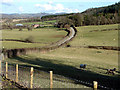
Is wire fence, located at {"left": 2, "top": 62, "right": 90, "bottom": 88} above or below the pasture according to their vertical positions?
above

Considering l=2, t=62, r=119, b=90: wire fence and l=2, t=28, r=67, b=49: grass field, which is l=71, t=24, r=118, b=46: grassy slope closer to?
l=2, t=28, r=67, b=49: grass field

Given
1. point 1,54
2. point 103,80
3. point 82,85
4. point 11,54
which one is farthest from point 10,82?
point 11,54

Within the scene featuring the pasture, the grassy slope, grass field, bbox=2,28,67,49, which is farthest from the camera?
grass field, bbox=2,28,67,49

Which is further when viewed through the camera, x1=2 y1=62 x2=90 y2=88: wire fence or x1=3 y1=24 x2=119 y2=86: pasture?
x1=3 y1=24 x2=119 y2=86: pasture

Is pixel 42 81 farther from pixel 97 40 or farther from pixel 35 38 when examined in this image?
pixel 35 38

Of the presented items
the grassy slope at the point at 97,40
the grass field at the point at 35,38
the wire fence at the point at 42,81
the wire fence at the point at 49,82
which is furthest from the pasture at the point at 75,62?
the grassy slope at the point at 97,40

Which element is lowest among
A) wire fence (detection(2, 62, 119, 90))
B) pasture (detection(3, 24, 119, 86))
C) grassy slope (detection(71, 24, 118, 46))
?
pasture (detection(3, 24, 119, 86))

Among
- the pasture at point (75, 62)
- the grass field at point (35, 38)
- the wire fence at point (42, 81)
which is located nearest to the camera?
the wire fence at point (42, 81)

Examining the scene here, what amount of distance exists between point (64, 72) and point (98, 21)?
277 feet

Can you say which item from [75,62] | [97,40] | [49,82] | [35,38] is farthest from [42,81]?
[35,38]

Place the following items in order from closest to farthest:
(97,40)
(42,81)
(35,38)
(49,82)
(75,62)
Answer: (49,82) < (42,81) < (75,62) < (97,40) < (35,38)

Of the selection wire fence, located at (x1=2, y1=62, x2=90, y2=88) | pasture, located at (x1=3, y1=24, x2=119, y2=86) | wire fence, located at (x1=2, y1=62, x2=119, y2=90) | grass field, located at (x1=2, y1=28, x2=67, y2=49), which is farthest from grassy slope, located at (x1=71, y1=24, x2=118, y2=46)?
wire fence, located at (x1=2, y1=62, x2=90, y2=88)

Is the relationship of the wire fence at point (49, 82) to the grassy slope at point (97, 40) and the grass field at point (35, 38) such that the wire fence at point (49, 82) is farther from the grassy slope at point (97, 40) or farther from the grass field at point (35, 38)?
the grassy slope at point (97, 40)

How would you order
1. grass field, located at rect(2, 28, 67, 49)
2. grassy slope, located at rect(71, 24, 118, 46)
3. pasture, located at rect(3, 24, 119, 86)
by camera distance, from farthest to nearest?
1. grass field, located at rect(2, 28, 67, 49)
2. grassy slope, located at rect(71, 24, 118, 46)
3. pasture, located at rect(3, 24, 119, 86)
